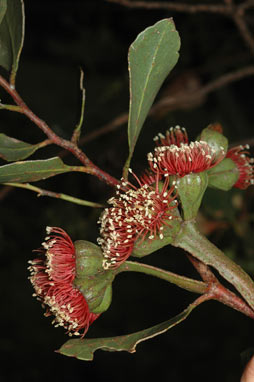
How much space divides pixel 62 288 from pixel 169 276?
9.2 inches

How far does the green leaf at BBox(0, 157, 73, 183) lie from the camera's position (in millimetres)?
1119

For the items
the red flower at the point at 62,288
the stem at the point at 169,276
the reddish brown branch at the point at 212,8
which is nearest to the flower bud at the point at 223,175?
the stem at the point at 169,276

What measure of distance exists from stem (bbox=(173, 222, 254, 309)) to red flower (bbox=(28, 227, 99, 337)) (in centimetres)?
24

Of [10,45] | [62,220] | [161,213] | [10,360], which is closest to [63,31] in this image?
[62,220]

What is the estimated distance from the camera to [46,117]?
329 cm

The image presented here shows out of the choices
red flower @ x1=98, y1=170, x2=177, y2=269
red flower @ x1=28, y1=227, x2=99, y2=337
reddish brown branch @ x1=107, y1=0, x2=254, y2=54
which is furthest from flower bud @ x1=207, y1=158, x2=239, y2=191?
reddish brown branch @ x1=107, y1=0, x2=254, y2=54

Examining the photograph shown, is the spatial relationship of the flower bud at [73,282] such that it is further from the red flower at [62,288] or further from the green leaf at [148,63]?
the green leaf at [148,63]

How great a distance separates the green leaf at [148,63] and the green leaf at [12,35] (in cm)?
26

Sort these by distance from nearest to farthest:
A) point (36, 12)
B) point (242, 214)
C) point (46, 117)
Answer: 1. point (242, 214)
2. point (46, 117)
3. point (36, 12)

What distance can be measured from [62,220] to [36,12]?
1510 mm

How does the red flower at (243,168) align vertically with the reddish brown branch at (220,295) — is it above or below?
above

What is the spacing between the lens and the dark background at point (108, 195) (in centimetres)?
277

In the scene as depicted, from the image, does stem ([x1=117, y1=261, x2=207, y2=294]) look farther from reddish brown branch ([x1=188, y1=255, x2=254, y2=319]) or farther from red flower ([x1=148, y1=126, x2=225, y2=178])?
red flower ([x1=148, y1=126, x2=225, y2=178])

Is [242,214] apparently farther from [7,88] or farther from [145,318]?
[7,88]
